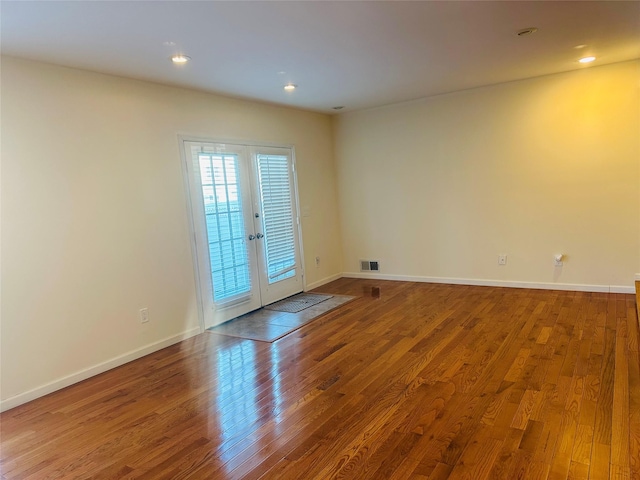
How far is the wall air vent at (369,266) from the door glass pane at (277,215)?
4.00ft

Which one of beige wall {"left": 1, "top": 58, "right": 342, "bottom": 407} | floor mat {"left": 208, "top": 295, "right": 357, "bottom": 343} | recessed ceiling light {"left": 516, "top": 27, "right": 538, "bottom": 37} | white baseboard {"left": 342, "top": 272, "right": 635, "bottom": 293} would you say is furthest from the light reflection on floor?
→ recessed ceiling light {"left": 516, "top": 27, "right": 538, "bottom": 37}

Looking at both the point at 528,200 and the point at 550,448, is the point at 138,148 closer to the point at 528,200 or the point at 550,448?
the point at 550,448

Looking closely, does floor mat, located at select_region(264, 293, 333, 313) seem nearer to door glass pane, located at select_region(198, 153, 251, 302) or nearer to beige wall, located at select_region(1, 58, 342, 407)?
door glass pane, located at select_region(198, 153, 251, 302)

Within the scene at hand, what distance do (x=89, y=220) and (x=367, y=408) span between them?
2576 mm

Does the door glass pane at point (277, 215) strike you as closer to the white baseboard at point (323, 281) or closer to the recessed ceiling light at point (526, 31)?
the white baseboard at point (323, 281)

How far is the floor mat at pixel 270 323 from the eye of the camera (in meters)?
4.11

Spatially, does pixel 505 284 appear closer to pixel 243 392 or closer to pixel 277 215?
pixel 277 215

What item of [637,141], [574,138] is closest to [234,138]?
[574,138]

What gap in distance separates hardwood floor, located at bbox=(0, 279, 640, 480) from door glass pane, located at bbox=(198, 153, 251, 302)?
70 centimetres

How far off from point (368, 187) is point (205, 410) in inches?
158

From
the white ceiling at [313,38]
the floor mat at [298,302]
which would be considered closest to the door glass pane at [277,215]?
the floor mat at [298,302]

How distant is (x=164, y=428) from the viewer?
2.54 metres

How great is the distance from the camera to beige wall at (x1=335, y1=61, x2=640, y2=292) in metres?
4.44

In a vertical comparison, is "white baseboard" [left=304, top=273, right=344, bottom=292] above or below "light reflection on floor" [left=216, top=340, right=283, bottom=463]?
above
